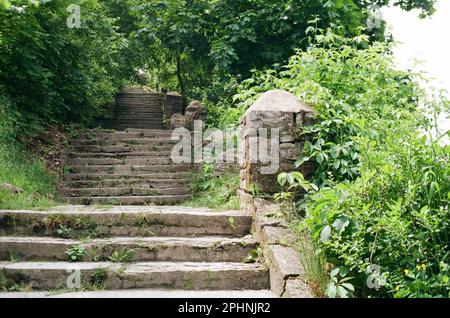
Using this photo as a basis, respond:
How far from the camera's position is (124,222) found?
381 centimetres

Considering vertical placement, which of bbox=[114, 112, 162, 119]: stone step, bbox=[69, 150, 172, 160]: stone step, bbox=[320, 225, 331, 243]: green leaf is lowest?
bbox=[320, 225, 331, 243]: green leaf

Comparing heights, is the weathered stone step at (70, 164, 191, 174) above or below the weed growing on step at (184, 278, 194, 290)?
above

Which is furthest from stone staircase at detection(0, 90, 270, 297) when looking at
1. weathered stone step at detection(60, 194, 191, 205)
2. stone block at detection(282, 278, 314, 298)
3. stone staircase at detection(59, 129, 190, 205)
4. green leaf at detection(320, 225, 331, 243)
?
stone staircase at detection(59, 129, 190, 205)

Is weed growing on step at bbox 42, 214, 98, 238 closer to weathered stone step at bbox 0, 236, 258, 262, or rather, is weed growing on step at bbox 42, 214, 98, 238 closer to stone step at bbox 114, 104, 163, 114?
weathered stone step at bbox 0, 236, 258, 262

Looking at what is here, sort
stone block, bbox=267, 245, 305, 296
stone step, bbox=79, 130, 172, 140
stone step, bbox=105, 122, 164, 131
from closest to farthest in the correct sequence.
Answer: stone block, bbox=267, 245, 305, 296 < stone step, bbox=79, 130, 172, 140 < stone step, bbox=105, 122, 164, 131

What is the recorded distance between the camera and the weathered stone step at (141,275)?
120 inches

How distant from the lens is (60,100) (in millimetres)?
8469

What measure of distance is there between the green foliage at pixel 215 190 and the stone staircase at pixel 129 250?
0.76 metres

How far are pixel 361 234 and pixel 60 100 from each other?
7746mm

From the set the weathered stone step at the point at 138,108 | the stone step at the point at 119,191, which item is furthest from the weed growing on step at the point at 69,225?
the weathered stone step at the point at 138,108

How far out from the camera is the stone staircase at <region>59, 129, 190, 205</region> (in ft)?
22.7

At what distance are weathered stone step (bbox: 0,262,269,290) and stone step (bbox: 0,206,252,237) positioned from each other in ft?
1.67

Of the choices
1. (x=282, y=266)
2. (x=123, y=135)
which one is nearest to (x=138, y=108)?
(x=123, y=135)
